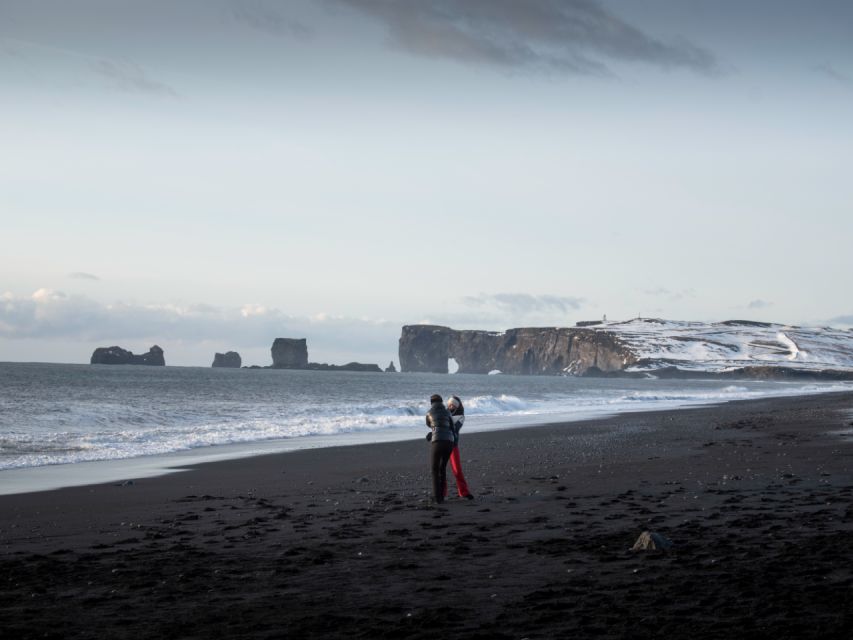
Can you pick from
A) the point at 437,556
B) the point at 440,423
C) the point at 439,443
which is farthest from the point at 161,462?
the point at 437,556

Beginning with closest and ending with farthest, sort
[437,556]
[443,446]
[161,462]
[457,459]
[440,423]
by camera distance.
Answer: [437,556] → [443,446] → [457,459] → [440,423] → [161,462]

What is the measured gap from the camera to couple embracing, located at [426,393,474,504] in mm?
13734

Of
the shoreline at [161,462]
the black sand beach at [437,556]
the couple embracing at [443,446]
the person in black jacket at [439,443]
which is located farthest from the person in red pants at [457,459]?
the shoreline at [161,462]

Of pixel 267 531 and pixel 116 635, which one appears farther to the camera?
pixel 267 531

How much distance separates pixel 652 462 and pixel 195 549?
12101 millimetres

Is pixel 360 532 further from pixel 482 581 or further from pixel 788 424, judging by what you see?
pixel 788 424

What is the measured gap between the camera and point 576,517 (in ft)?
38.2

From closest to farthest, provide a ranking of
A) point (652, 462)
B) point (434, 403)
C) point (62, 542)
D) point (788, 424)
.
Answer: point (62, 542) → point (434, 403) → point (652, 462) → point (788, 424)

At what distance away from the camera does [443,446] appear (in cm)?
1445

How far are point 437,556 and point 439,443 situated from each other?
5.29m

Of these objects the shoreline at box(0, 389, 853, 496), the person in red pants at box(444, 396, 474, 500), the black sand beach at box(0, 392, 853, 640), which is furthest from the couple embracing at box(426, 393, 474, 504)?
the shoreline at box(0, 389, 853, 496)

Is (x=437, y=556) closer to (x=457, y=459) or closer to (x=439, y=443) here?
(x=439, y=443)

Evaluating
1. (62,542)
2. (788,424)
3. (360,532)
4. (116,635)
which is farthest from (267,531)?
(788,424)

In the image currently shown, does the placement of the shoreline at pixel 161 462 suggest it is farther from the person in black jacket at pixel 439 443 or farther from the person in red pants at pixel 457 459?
the person in red pants at pixel 457 459
